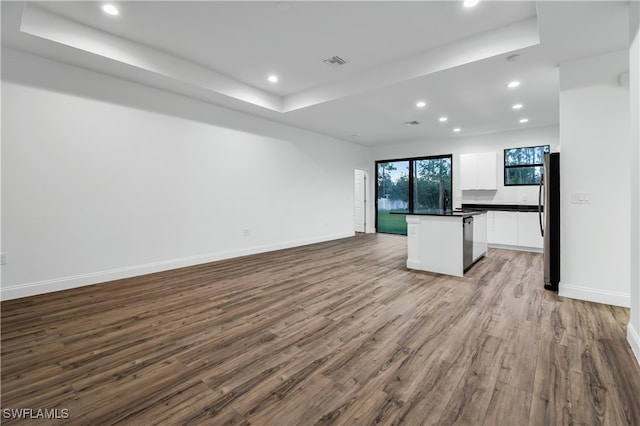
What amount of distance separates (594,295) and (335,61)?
425 centimetres

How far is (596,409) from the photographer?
151cm

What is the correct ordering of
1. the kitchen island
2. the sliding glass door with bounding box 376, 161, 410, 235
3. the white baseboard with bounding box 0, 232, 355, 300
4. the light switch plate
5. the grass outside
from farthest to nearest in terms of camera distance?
the grass outside → the sliding glass door with bounding box 376, 161, 410, 235 → the kitchen island → the white baseboard with bounding box 0, 232, 355, 300 → the light switch plate

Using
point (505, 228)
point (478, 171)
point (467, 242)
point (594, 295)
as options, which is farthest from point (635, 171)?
point (478, 171)

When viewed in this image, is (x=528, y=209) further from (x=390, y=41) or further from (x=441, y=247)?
(x=390, y=41)

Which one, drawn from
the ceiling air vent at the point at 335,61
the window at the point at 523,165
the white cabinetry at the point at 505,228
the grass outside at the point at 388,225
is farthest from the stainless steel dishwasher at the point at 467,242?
the grass outside at the point at 388,225

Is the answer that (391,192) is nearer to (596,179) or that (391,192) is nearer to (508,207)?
(508,207)

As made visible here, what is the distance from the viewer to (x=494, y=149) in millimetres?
7043

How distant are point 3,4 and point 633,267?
569 cm

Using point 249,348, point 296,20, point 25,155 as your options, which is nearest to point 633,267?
point 249,348

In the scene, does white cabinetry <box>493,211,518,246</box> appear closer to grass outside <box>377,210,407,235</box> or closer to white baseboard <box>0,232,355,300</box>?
grass outside <box>377,210,407,235</box>

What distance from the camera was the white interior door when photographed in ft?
30.7

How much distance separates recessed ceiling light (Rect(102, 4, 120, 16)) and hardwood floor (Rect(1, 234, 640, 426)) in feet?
10.3

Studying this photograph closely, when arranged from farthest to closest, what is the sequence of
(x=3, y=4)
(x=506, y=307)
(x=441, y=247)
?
(x=441, y=247), (x=506, y=307), (x=3, y=4)

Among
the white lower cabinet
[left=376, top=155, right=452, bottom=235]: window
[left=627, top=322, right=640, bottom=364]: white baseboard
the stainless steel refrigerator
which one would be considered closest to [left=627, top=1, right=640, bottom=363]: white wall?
[left=627, top=322, right=640, bottom=364]: white baseboard
